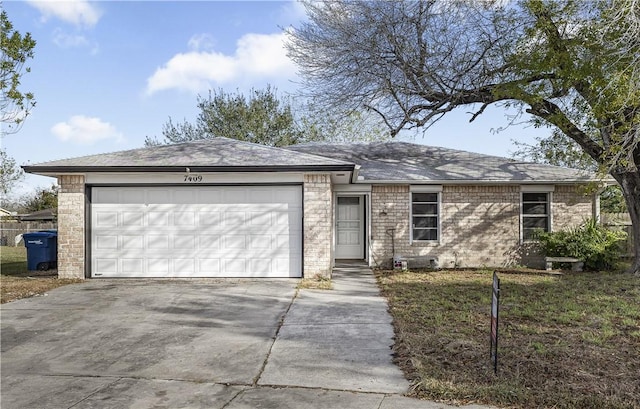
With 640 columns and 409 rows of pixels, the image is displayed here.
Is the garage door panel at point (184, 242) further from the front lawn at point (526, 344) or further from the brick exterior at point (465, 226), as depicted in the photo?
the brick exterior at point (465, 226)

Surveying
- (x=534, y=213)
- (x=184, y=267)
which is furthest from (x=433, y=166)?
(x=184, y=267)

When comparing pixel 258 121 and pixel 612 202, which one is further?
pixel 258 121

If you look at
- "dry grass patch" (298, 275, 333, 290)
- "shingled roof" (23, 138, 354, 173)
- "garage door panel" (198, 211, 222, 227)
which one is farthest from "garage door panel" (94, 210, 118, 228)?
"dry grass patch" (298, 275, 333, 290)

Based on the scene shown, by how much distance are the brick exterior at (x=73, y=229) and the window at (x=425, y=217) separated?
9.36 meters

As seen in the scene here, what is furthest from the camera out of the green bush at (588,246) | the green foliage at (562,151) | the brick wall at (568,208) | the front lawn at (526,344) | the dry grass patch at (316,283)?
the green foliage at (562,151)

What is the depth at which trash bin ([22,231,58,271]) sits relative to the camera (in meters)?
13.1

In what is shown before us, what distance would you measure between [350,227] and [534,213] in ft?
19.2

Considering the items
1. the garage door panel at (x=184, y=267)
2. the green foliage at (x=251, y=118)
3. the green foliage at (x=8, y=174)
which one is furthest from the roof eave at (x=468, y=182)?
the green foliage at (x=8, y=174)

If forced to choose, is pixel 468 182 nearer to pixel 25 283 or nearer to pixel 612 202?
pixel 25 283

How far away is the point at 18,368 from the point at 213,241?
239 inches

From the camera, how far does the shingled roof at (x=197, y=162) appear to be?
35.4 ft

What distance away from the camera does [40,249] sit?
43.2 ft

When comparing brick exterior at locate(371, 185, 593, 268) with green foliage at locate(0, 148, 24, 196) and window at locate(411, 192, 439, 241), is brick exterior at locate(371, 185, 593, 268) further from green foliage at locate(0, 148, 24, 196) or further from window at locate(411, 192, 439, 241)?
green foliage at locate(0, 148, 24, 196)

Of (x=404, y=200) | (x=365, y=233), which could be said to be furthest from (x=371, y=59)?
(x=365, y=233)
